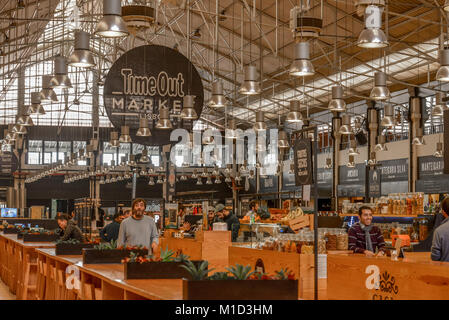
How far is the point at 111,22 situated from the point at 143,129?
3.39m

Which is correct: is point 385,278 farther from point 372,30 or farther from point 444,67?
point 444,67

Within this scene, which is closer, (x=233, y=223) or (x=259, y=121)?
(x=233, y=223)

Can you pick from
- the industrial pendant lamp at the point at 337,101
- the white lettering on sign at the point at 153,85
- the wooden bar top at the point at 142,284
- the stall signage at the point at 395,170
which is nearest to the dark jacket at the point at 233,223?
the industrial pendant lamp at the point at 337,101

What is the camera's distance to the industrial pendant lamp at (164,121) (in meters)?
9.70

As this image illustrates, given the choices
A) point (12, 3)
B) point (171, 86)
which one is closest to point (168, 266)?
point (171, 86)

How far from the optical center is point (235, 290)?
4066mm

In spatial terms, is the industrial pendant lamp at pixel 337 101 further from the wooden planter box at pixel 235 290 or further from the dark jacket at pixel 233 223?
the wooden planter box at pixel 235 290

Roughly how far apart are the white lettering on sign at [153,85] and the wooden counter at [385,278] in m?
3.79

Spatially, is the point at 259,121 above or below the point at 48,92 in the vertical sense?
below

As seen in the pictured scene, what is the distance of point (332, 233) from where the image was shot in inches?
304

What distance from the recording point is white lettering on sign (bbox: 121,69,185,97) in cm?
959

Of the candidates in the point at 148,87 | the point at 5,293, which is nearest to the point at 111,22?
the point at 148,87
